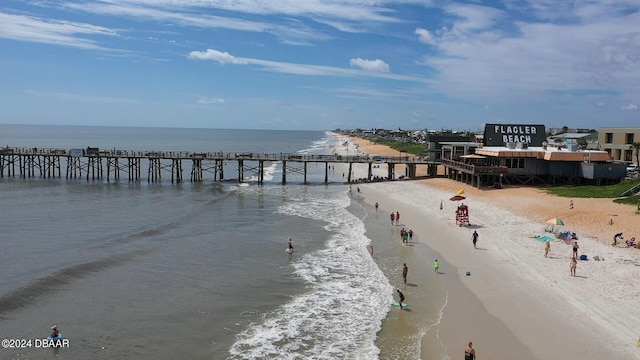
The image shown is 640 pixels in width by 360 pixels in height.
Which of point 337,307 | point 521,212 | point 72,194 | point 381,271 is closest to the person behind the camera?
point 337,307

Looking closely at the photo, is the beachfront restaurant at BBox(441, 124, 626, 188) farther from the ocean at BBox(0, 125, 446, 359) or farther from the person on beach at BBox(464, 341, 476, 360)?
the person on beach at BBox(464, 341, 476, 360)

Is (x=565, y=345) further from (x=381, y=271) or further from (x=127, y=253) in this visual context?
(x=127, y=253)

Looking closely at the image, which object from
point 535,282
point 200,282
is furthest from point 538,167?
point 200,282

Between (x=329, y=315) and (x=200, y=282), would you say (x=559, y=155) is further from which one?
(x=200, y=282)

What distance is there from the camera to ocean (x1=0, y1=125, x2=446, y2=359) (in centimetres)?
1636

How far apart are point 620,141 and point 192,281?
54.5m

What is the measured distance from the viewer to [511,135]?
55750 millimetres

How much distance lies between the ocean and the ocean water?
0.06m

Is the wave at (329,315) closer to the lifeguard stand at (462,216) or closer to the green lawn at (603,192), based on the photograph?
the lifeguard stand at (462,216)

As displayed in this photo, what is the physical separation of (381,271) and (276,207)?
19797mm

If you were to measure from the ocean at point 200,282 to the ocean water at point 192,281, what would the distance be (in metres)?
0.06

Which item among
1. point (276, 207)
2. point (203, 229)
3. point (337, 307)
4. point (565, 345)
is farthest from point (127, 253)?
point (565, 345)

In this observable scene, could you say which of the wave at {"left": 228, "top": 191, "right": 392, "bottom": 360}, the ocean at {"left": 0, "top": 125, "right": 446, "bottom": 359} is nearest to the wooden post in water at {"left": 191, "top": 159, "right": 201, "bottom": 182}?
the ocean at {"left": 0, "top": 125, "right": 446, "bottom": 359}

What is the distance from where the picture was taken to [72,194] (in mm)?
48906
